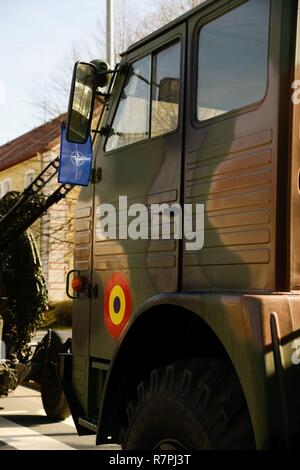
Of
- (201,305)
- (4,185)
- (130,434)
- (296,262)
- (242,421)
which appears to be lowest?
(130,434)

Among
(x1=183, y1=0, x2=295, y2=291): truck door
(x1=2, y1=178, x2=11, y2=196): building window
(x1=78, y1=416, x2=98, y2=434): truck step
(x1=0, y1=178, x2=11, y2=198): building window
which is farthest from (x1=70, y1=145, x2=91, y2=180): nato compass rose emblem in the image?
(x1=2, y1=178, x2=11, y2=196): building window

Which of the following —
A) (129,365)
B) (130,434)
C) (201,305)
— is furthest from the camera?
(129,365)

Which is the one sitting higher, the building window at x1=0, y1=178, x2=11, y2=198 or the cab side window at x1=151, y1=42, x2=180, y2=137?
the building window at x1=0, y1=178, x2=11, y2=198

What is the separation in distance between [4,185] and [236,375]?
32.3 m

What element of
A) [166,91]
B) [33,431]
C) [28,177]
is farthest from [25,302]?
[28,177]

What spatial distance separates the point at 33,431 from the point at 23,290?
6.39 feet

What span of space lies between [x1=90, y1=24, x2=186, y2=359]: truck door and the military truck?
1 cm

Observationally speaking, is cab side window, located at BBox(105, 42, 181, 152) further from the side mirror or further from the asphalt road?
the asphalt road

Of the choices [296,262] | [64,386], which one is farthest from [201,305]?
[64,386]

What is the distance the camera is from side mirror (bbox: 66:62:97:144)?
427 centimetres

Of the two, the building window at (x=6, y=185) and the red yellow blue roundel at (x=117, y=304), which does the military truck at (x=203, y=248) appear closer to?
the red yellow blue roundel at (x=117, y=304)

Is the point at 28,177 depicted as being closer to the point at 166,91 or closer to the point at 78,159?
the point at 78,159
